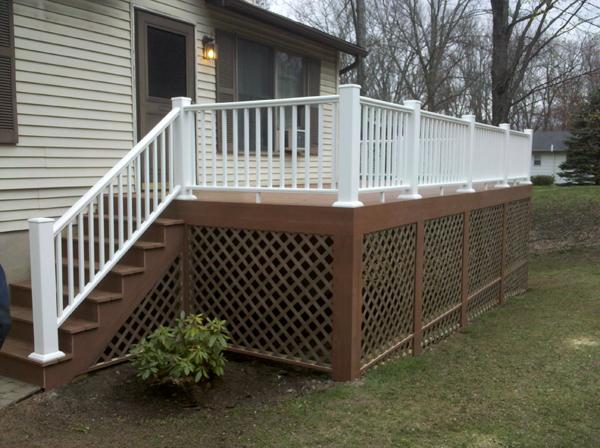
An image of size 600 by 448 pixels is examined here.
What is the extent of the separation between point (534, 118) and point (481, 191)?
42167mm

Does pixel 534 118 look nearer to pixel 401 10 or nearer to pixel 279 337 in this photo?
pixel 401 10

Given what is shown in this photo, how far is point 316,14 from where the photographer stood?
2591 cm

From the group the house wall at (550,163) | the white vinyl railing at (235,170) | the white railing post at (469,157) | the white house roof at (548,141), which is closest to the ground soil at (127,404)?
the white vinyl railing at (235,170)

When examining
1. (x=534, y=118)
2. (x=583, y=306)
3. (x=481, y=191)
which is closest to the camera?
(x=481, y=191)

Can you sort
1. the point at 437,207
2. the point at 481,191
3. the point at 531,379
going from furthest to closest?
1. the point at 481,191
2. the point at 437,207
3. the point at 531,379

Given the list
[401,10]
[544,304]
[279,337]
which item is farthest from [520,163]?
[401,10]

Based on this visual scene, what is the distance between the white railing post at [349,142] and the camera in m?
4.39

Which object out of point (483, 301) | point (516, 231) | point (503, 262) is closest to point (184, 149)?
point (483, 301)

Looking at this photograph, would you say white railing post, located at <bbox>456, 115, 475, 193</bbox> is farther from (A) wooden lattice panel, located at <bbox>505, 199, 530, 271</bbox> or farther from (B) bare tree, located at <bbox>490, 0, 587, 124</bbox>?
(B) bare tree, located at <bbox>490, 0, 587, 124</bbox>

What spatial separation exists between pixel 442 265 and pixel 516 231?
137 inches

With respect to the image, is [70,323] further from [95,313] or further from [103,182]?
[103,182]

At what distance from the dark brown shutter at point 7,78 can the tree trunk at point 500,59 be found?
1328 cm

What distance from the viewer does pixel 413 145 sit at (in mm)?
5383

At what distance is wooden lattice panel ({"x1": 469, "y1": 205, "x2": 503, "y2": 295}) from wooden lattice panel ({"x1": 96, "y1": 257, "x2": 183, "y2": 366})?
3743 mm
